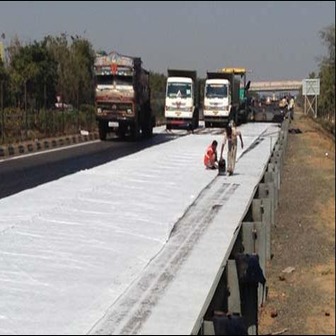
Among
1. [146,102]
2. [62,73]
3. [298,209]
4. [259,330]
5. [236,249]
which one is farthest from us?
[62,73]

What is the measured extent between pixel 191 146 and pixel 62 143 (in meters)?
6.73

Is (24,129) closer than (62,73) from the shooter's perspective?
Yes

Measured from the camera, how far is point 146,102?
1270 inches

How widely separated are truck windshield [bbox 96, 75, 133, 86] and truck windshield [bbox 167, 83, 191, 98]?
368 inches

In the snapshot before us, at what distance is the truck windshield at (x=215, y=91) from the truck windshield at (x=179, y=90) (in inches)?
68.9

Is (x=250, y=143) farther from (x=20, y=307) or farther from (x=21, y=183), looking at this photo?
(x=20, y=307)

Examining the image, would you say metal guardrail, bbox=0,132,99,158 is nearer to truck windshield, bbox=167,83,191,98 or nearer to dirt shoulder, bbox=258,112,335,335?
truck windshield, bbox=167,83,191,98

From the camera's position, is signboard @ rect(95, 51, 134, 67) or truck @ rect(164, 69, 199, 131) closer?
signboard @ rect(95, 51, 134, 67)

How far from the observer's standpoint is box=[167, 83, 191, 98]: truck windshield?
37.5 m

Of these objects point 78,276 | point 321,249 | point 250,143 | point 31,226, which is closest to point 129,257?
point 78,276

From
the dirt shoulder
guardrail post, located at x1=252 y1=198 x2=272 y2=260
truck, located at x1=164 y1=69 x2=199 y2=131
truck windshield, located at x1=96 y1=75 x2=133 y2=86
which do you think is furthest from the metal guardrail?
the dirt shoulder

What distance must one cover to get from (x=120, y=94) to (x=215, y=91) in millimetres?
11299

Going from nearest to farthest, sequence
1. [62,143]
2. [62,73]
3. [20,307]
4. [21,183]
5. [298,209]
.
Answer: [298,209]
[20,307]
[21,183]
[62,143]
[62,73]

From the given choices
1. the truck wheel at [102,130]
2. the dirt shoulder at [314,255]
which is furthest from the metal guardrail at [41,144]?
the dirt shoulder at [314,255]
